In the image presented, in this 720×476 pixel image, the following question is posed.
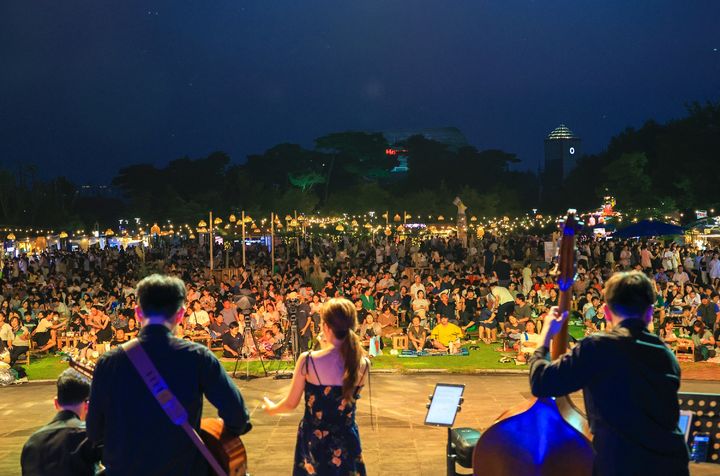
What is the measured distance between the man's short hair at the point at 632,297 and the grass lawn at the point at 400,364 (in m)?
9.25

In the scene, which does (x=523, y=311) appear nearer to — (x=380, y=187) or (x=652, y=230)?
(x=652, y=230)

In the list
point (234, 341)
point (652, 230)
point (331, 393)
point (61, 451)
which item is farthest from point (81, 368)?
point (652, 230)

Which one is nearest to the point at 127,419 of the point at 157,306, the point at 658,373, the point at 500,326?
the point at 157,306

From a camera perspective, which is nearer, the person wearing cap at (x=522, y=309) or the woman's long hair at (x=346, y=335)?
the woman's long hair at (x=346, y=335)

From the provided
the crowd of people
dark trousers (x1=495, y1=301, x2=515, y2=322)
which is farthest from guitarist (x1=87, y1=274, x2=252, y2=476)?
dark trousers (x1=495, y1=301, x2=515, y2=322)

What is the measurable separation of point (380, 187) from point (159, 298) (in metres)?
64.2

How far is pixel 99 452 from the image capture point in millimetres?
3348

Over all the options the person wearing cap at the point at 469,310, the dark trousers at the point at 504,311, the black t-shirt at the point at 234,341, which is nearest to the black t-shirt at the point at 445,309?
the person wearing cap at the point at 469,310

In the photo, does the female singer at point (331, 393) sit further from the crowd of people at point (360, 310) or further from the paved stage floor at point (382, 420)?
the crowd of people at point (360, 310)

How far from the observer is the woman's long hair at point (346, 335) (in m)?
3.92

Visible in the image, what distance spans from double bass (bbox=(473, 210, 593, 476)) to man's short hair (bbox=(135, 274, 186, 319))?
148 cm

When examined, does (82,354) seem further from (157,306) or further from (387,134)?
(387,134)

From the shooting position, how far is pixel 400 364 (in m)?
13.0

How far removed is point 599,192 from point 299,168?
96.3 feet
